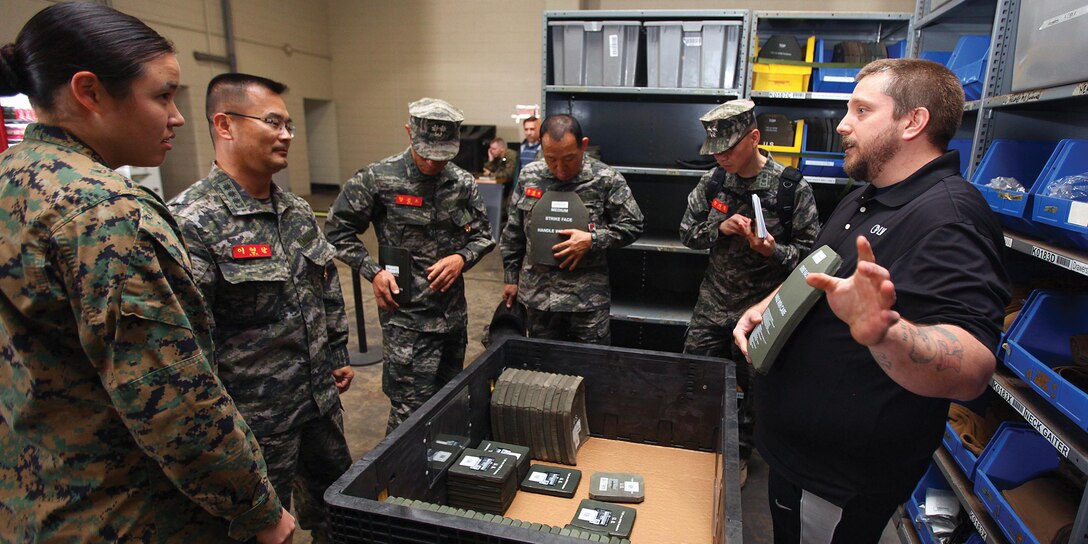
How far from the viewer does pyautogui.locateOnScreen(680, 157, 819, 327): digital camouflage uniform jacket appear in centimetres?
241

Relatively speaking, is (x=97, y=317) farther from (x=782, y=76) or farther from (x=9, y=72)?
(x=782, y=76)

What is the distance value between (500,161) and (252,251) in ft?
20.0

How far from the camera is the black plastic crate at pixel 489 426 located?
1.05 metres

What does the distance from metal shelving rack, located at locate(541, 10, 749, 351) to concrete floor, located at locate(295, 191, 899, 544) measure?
41.1 inches

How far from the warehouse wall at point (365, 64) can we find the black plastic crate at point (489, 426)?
6604 mm

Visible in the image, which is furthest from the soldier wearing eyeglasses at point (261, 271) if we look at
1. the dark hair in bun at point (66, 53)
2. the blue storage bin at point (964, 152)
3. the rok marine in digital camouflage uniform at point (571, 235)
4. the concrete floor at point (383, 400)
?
the blue storage bin at point (964, 152)

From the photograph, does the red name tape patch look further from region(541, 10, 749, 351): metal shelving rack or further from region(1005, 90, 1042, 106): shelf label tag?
region(1005, 90, 1042, 106): shelf label tag

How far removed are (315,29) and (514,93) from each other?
3.54 metres

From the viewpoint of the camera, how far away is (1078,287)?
178 cm

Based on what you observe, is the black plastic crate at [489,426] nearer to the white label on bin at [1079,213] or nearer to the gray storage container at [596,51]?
the white label on bin at [1079,213]

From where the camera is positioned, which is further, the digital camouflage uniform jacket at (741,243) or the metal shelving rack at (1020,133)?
the digital camouflage uniform jacket at (741,243)

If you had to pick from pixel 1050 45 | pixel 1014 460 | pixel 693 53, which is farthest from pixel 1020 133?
pixel 693 53

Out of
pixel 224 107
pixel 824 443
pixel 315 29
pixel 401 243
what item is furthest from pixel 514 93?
pixel 824 443

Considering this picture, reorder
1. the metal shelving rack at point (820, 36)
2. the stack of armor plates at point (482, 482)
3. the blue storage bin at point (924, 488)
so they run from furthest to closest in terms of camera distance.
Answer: the metal shelving rack at point (820, 36) → the blue storage bin at point (924, 488) → the stack of armor plates at point (482, 482)
